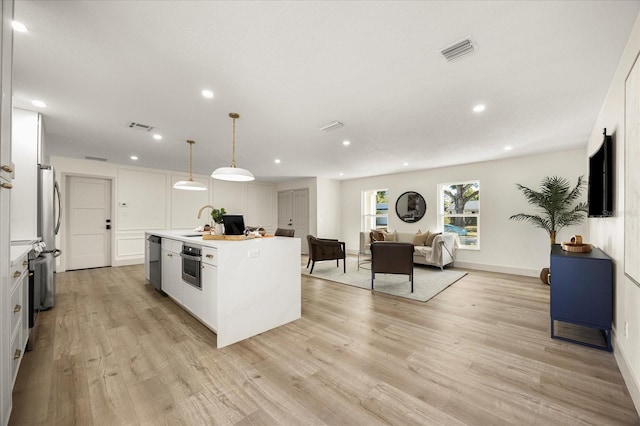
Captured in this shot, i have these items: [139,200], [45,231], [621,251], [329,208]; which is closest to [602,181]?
[621,251]

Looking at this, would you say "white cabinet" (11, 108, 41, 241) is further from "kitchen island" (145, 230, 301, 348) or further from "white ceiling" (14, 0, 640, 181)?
"kitchen island" (145, 230, 301, 348)

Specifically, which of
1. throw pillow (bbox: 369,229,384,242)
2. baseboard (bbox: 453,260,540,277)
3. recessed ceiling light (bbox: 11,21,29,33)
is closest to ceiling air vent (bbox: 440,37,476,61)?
recessed ceiling light (bbox: 11,21,29,33)

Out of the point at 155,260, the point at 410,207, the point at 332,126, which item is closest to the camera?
the point at 332,126

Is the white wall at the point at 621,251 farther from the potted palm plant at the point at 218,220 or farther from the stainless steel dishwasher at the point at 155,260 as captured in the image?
the stainless steel dishwasher at the point at 155,260

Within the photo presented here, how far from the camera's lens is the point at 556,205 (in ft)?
15.1

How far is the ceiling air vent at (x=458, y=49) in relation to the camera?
1.88 m

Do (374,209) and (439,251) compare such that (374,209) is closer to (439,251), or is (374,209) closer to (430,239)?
(430,239)

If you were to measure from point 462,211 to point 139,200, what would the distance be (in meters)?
8.02

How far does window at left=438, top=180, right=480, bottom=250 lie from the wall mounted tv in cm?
325

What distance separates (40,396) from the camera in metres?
1.71

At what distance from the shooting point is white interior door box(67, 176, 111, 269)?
5734mm

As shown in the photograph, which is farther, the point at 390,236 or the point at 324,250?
the point at 390,236

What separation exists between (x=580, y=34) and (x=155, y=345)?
13.9 ft

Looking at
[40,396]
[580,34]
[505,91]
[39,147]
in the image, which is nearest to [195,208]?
[39,147]
